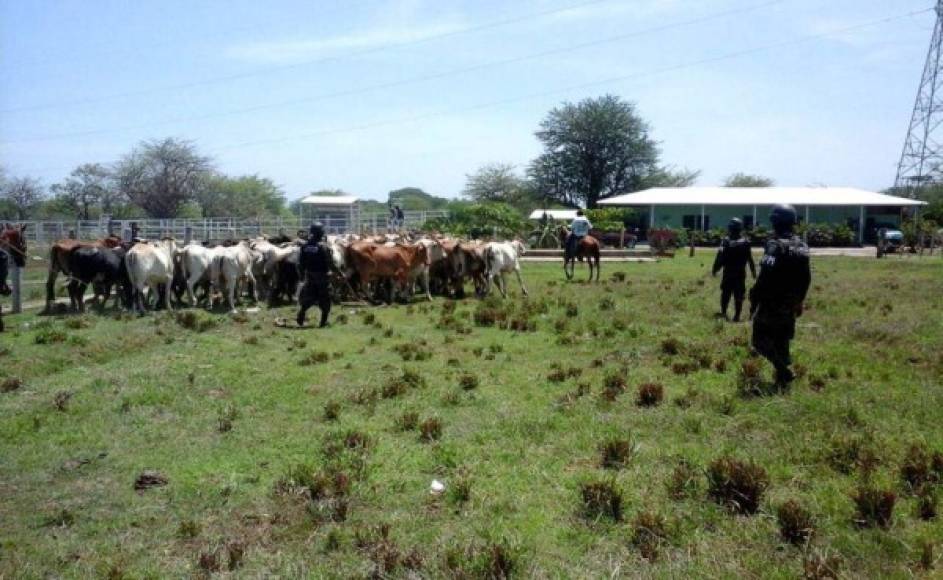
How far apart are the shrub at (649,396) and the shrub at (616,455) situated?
193 cm

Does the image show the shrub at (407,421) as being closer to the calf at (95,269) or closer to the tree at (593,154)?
the calf at (95,269)

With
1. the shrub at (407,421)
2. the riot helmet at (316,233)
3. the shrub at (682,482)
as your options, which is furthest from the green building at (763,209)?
the shrub at (682,482)

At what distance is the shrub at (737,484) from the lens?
19.8 ft

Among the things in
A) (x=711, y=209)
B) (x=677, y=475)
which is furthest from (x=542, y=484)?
(x=711, y=209)

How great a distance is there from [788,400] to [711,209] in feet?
171

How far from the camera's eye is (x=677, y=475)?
6.45 m

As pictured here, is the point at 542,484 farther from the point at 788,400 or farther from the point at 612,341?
the point at 612,341

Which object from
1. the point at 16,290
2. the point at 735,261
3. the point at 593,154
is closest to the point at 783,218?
the point at 735,261

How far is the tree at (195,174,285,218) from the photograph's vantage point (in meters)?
68.9

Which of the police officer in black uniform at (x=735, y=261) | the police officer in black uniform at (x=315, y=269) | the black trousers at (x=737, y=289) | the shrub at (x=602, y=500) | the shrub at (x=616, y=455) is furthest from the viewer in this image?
the police officer in black uniform at (x=315, y=269)

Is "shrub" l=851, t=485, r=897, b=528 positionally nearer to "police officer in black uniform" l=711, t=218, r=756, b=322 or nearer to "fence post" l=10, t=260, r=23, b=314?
"police officer in black uniform" l=711, t=218, r=756, b=322

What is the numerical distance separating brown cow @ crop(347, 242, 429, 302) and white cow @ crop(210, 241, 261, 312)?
238 cm

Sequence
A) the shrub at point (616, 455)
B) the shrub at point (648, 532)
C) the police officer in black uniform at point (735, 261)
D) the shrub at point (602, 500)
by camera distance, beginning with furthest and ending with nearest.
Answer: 1. the police officer in black uniform at point (735, 261)
2. the shrub at point (616, 455)
3. the shrub at point (602, 500)
4. the shrub at point (648, 532)

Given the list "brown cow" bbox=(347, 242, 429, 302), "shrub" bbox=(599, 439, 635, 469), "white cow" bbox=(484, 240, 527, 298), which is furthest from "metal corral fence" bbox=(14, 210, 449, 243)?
"shrub" bbox=(599, 439, 635, 469)
